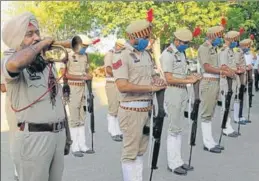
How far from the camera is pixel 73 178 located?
5918mm

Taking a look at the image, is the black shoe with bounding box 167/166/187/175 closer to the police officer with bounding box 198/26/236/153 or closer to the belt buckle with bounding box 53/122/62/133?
the police officer with bounding box 198/26/236/153

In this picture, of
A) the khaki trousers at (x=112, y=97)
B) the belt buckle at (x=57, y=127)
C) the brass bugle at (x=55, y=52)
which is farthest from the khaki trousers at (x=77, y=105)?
the belt buckle at (x=57, y=127)

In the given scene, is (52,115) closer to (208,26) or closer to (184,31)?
(184,31)

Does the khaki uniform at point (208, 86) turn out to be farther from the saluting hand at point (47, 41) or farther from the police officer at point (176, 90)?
the saluting hand at point (47, 41)

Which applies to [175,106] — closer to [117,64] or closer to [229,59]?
[117,64]

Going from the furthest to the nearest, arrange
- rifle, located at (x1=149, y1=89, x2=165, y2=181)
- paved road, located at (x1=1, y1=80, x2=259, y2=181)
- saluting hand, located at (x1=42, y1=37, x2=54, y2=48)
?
paved road, located at (x1=1, y1=80, x2=259, y2=181) < rifle, located at (x1=149, y1=89, x2=165, y2=181) < saluting hand, located at (x1=42, y1=37, x2=54, y2=48)

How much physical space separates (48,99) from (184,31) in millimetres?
3290

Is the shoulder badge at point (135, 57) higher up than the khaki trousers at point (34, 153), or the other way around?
the shoulder badge at point (135, 57)

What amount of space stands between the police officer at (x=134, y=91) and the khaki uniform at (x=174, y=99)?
121 cm

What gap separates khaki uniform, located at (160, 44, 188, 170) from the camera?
600 centimetres

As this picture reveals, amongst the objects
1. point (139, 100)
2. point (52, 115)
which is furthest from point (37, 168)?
point (139, 100)

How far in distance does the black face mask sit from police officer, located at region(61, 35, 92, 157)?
378 centimetres

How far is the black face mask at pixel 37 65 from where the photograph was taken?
316cm

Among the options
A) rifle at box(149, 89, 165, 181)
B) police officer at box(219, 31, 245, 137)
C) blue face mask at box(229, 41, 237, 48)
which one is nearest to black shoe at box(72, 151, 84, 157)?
rifle at box(149, 89, 165, 181)
